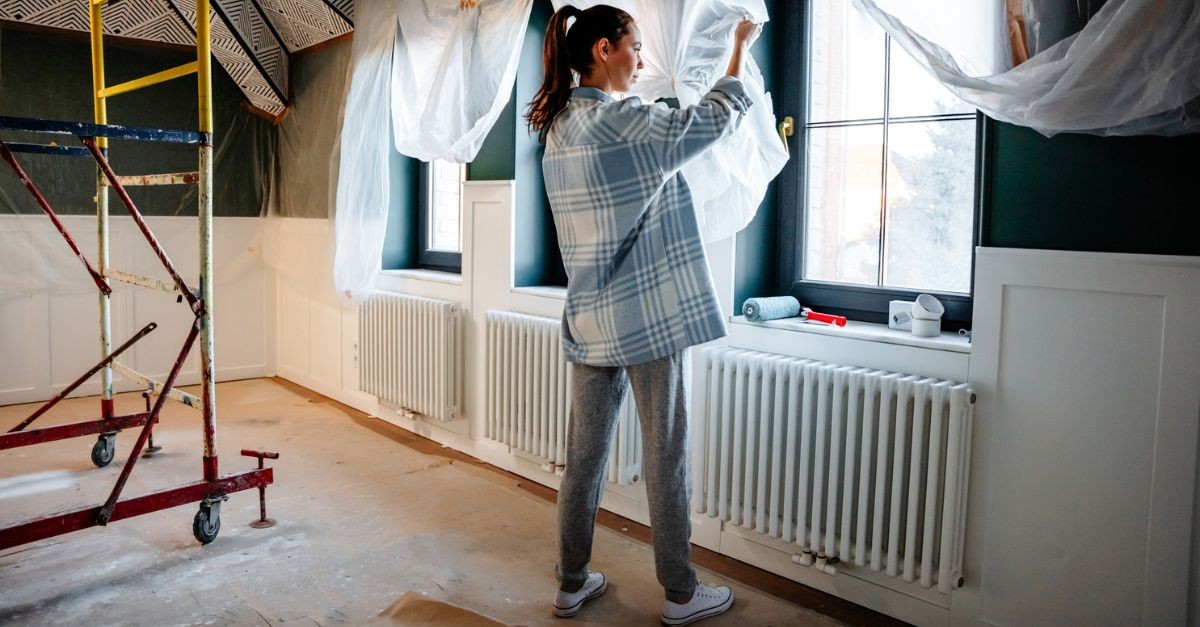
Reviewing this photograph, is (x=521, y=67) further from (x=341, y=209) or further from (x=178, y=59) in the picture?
(x=178, y=59)

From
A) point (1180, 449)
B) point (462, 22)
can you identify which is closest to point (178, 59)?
point (462, 22)

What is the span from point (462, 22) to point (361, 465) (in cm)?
184

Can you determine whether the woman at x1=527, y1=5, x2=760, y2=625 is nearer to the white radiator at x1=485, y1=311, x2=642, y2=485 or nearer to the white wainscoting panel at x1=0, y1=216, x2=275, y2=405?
the white radiator at x1=485, y1=311, x2=642, y2=485

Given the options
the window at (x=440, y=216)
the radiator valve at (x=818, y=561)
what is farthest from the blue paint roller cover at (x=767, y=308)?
the window at (x=440, y=216)

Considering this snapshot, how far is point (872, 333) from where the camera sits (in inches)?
90.1

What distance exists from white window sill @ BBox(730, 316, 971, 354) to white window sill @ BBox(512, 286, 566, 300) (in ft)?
2.80

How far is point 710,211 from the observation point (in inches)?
94.8

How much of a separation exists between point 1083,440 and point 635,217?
112 centimetres

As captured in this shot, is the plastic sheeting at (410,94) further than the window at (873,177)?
Yes

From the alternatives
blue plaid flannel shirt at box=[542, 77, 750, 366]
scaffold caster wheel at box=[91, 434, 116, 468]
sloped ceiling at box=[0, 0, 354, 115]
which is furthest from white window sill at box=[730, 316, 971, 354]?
sloped ceiling at box=[0, 0, 354, 115]

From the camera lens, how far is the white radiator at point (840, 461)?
203 cm

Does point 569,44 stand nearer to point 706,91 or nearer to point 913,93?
point 706,91

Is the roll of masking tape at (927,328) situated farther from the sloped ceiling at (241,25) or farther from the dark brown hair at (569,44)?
the sloped ceiling at (241,25)

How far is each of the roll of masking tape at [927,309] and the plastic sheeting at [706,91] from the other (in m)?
0.52
